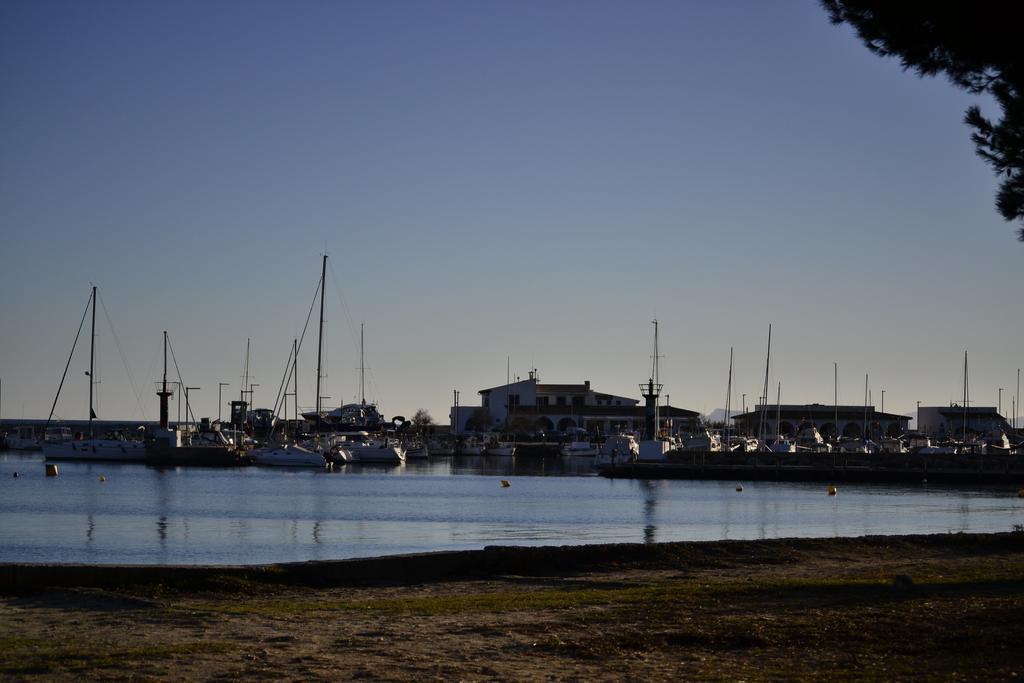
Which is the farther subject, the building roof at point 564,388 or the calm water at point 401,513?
the building roof at point 564,388

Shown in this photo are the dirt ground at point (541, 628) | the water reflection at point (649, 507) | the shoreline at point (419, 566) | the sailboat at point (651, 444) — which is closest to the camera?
the dirt ground at point (541, 628)

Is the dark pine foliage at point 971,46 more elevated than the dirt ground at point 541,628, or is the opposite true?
the dark pine foliage at point 971,46

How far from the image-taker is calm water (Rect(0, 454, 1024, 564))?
38281 mm

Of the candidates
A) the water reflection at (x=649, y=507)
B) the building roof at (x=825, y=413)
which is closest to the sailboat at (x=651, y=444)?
the water reflection at (x=649, y=507)

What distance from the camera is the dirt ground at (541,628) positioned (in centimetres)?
1233

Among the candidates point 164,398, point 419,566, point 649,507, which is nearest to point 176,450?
point 164,398

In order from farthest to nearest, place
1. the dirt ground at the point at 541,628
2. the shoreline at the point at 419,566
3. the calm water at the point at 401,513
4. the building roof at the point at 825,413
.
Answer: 1. the building roof at the point at 825,413
2. the calm water at the point at 401,513
3. the shoreline at the point at 419,566
4. the dirt ground at the point at 541,628

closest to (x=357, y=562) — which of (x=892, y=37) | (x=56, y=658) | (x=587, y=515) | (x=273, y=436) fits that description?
(x=56, y=658)

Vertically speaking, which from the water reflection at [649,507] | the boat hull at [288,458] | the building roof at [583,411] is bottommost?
the water reflection at [649,507]

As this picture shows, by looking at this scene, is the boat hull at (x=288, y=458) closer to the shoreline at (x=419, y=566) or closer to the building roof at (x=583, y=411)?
the building roof at (x=583, y=411)

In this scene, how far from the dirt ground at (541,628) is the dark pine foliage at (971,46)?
18.2ft

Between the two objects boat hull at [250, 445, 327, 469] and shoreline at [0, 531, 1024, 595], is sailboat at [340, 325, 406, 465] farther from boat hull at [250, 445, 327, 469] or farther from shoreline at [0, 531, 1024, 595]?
shoreline at [0, 531, 1024, 595]

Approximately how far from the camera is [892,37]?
53.4 feet

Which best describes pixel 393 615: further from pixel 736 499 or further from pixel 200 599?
pixel 736 499
